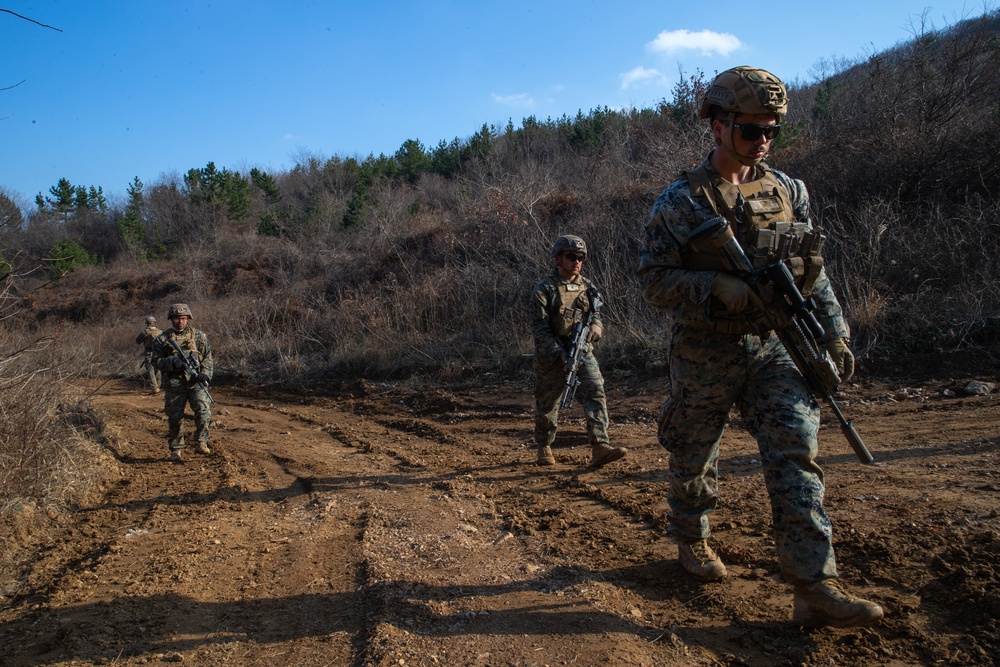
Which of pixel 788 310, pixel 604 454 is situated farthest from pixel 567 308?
pixel 788 310

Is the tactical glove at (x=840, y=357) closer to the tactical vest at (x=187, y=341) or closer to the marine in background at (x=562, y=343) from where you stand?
the marine in background at (x=562, y=343)

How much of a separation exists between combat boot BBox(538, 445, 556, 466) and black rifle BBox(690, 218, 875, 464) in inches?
144

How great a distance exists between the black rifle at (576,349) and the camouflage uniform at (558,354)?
5cm

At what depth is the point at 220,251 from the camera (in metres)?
29.5

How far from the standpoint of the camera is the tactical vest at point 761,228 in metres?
3.02

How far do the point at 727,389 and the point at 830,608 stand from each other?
1.01 metres

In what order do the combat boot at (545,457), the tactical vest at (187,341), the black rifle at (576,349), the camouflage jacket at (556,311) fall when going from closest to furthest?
the black rifle at (576,349) < the camouflage jacket at (556,311) < the combat boot at (545,457) < the tactical vest at (187,341)

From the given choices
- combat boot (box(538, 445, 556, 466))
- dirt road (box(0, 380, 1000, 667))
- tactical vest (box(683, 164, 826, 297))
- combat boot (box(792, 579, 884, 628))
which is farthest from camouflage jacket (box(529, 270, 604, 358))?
combat boot (box(792, 579, 884, 628))

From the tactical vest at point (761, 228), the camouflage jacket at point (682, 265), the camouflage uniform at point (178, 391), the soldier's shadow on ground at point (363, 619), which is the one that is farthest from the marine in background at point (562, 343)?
the camouflage uniform at point (178, 391)

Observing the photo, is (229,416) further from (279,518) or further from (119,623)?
(119,623)

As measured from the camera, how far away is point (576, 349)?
608 cm

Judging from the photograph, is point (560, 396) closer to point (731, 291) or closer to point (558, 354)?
point (558, 354)

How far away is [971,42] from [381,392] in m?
13.4

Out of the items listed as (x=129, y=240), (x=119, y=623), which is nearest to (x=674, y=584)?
(x=119, y=623)
